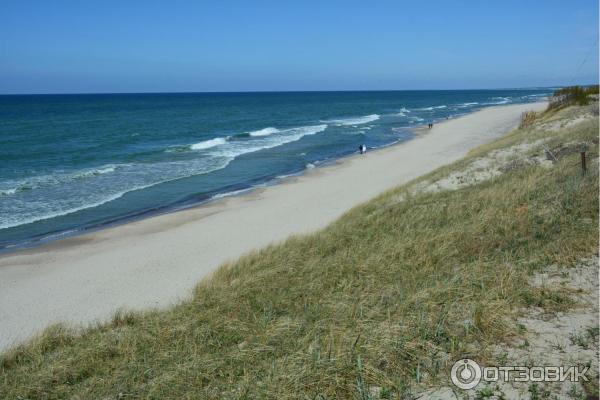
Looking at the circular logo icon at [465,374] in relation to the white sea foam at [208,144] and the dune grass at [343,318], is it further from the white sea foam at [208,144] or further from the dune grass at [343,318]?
the white sea foam at [208,144]

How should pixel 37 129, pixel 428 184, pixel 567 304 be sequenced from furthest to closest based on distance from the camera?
pixel 37 129
pixel 428 184
pixel 567 304

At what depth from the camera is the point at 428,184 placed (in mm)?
15617

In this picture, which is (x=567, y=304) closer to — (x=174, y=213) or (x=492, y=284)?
(x=492, y=284)

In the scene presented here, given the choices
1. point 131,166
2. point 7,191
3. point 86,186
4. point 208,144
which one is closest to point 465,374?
point 86,186

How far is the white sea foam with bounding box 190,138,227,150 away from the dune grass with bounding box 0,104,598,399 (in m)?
32.3

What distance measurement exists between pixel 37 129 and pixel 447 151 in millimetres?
45905

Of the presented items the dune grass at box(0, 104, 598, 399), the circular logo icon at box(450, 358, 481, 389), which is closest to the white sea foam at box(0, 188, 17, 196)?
the dune grass at box(0, 104, 598, 399)

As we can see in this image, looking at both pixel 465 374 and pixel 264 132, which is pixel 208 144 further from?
pixel 465 374

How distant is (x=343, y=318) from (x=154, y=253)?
1039 centimetres

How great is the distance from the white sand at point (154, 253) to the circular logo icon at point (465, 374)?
23.3 ft

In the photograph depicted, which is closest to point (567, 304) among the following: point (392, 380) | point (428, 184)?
point (392, 380)

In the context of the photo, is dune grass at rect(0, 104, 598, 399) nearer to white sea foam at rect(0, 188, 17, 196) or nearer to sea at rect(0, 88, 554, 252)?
sea at rect(0, 88, 554, 252)

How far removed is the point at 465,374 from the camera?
4145mm

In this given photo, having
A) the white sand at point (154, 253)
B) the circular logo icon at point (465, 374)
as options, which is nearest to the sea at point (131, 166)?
the white sand at point (154, 253)
